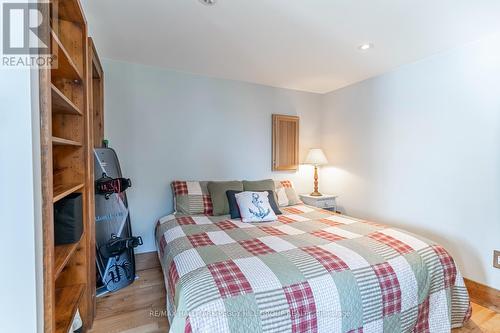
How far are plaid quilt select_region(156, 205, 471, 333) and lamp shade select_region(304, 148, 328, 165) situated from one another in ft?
5.01

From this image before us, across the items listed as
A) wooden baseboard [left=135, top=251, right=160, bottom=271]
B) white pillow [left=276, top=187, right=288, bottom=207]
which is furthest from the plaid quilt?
white pillow [left=276, top=187, right=288, bottom=207]

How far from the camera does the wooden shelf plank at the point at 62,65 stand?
107 cm

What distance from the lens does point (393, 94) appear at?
2.69 metres

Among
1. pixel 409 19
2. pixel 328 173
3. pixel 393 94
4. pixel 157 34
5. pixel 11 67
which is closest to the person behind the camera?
pixel 11 67

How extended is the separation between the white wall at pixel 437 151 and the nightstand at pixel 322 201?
21cm

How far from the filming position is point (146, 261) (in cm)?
257

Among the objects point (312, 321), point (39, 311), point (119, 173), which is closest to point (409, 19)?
point (312, 321)

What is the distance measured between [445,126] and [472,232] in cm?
98

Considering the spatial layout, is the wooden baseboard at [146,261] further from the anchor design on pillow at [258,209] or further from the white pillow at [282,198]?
the white pillow at [282,198]

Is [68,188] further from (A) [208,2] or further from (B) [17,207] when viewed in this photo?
(A) [208,2]

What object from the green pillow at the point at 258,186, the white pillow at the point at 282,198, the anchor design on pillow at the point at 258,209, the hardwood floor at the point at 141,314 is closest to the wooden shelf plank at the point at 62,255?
the hardwood floor at the point at 141,314

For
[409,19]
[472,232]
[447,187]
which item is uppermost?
[409,19]

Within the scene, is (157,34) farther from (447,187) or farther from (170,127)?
(447,187)

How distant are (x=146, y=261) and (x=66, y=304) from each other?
1.26 meters
